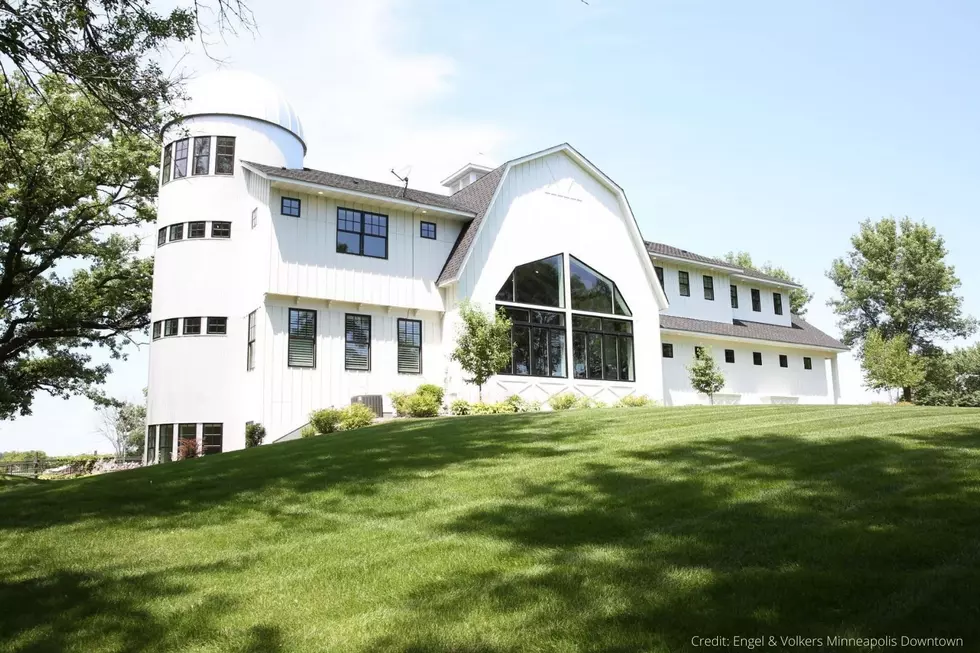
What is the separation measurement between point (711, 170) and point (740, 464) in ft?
37.0

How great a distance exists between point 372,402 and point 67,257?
50.1 feet

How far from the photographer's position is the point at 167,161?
26.3m

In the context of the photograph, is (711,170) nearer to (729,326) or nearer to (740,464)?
(740,464)

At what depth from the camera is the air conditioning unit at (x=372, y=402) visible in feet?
72.5

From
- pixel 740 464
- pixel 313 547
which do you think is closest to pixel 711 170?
pixel 740 464

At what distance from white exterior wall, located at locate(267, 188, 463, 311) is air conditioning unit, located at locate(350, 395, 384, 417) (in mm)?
3102

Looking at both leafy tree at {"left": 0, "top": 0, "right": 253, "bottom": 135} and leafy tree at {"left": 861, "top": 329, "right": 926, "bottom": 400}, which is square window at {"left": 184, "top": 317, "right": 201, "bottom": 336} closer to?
leafy tree at {"left": 0, "top": 0, "right": 253, "bottom": 135}

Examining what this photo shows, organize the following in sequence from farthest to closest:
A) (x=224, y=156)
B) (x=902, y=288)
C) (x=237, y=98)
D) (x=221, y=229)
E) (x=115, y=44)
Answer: (x=902, y=288) → (x=237, y=98) → (x=224, y=156) → (x=221, y=229) → (x=115, y=44)

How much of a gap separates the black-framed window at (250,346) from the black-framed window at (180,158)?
639 centimetres

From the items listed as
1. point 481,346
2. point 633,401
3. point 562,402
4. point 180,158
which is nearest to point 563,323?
point 562,402

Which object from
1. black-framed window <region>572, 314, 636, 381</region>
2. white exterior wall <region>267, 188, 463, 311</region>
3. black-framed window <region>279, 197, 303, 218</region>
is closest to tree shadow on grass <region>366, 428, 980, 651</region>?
white exterior wall <region>267, 188, 463, 311</region>

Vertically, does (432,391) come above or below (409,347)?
below

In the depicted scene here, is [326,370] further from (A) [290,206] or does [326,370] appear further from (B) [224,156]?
(B) [224,156]

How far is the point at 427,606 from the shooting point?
5.16 m
